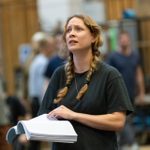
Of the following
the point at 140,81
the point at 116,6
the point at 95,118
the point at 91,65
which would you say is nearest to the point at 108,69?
the point at 91,65

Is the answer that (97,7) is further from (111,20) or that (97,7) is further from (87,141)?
(87,141)

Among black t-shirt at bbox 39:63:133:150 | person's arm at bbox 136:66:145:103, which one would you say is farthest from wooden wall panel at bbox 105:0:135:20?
black t-shirt at bbox 39:63:133:150

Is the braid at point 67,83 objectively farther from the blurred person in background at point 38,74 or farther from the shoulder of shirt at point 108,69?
the blurred person in background at point 38,74

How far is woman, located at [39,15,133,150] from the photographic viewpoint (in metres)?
4.15

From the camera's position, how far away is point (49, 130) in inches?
160

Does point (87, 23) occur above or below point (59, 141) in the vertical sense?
above

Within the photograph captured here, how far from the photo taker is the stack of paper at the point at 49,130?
4012 millimetres

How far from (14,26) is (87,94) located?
1010cm

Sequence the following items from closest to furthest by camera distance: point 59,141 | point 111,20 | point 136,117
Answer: point 59,141
point 136,117
point 111,20

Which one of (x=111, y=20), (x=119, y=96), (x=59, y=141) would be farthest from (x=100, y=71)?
(x=111, y=20)

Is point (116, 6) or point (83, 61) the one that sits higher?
point (83, 61)

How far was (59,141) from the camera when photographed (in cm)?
404

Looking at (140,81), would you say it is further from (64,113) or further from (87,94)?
(64,113)

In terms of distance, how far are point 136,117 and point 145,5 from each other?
259cm
